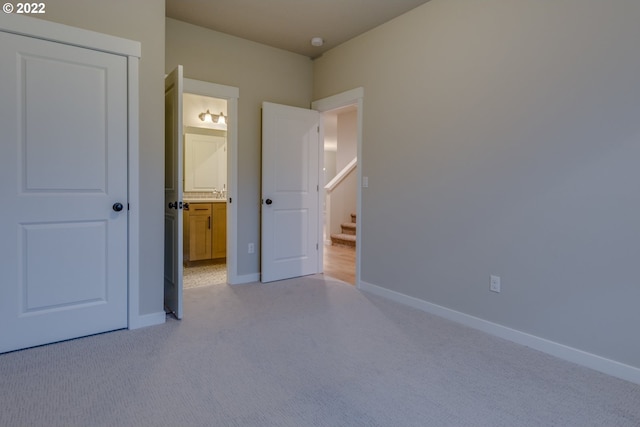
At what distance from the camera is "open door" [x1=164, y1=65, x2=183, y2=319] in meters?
2.79

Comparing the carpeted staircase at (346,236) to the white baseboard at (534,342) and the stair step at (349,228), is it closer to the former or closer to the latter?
the stair step at (349,228)

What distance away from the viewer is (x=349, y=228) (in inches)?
269

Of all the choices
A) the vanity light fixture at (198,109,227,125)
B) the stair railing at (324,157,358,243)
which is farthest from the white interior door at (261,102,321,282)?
the stair railing at (324,157,358,243)

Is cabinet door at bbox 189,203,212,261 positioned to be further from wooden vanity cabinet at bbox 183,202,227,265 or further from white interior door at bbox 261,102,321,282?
white interior door at bbox 261,102,321,282

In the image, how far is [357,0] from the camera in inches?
120

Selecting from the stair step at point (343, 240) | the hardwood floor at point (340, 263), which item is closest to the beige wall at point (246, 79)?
the hardwood floor at point (340, 263)

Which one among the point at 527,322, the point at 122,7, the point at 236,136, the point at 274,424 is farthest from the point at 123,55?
the point at 527,322

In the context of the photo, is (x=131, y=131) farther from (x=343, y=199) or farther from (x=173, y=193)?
(x=343, y=199)

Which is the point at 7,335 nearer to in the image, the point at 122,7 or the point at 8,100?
the point at 8,100

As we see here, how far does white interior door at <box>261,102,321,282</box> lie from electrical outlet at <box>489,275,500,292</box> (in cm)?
217

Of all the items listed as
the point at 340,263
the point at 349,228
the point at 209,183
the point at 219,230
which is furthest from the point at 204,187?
the point at 349,228

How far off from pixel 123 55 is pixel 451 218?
274 cm

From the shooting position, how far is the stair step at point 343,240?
6.43 meters

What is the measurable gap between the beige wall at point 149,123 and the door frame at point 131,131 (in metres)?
0.04
